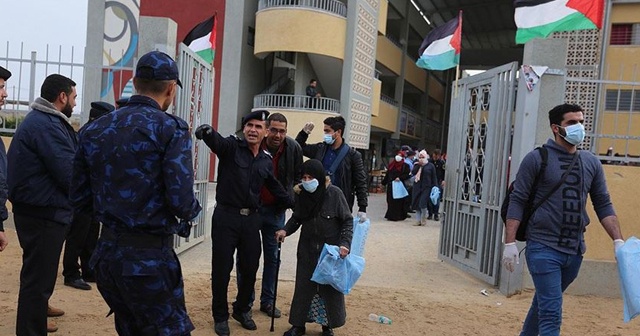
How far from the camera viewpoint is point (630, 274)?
11.5ft

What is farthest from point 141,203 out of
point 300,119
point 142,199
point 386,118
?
point 386,118

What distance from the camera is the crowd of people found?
2.43m

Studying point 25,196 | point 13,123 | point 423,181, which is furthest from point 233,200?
point 423,181

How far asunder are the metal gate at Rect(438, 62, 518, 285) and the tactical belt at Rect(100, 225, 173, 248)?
16.1 ft

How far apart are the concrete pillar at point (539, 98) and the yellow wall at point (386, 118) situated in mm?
17711

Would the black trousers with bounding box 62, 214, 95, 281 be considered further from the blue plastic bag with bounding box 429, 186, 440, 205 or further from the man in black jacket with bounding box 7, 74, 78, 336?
the blue plastic bag with bounding box 429, 186, 440, 205

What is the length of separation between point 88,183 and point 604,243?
5889 millimetres

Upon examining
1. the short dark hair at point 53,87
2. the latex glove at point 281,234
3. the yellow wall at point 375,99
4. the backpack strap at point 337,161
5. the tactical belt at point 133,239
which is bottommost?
the latex glove at point 281,234

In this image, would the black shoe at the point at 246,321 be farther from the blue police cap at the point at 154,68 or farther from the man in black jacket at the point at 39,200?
the blue police cap at the point at 154,68

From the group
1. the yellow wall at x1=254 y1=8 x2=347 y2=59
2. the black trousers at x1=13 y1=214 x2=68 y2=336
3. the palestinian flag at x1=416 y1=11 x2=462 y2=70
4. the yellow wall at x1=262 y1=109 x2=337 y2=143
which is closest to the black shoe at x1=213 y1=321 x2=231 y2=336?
the black trousers at x1=13 y1=214 x2=68 y2=336

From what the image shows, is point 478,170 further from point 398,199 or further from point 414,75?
point 414,75

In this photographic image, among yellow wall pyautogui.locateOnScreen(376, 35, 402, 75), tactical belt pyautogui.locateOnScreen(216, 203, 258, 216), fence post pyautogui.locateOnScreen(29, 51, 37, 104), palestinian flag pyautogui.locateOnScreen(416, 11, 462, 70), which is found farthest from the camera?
yellow wall pyautogui.locateOnScreen(376, 35, 402, 75)

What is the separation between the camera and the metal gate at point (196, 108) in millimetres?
6770

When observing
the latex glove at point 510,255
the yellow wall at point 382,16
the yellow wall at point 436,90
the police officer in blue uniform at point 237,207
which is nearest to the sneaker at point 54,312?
the police officer in blue uniform at point 237,207
